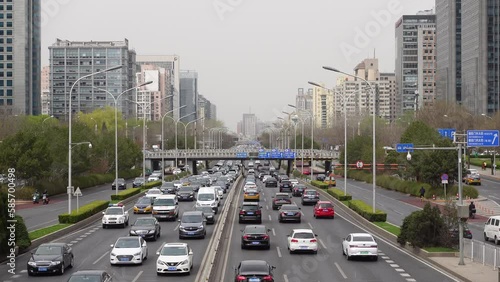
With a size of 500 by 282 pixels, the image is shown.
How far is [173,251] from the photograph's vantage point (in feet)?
89.7

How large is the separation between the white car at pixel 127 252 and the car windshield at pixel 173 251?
2.14 meters

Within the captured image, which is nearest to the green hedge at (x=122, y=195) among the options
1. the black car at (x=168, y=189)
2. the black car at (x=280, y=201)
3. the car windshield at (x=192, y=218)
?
the black car at (x=168, y=189)

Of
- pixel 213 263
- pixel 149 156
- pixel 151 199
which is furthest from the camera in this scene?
pixel 149 156

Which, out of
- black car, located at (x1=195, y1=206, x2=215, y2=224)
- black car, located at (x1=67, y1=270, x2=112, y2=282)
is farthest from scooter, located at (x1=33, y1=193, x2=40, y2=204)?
black car, located at (x1=67, y1=270, x2=112, y2=282)

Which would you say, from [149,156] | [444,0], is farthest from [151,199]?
[444,0]

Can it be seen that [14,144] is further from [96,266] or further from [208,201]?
[96,266]

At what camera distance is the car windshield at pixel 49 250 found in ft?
89.6

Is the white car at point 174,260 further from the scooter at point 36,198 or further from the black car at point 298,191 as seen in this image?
the black car at point 298,191

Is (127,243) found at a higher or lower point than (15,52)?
lower

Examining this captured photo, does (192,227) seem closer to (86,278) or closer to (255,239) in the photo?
(255,239)

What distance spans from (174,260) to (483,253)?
12.8m

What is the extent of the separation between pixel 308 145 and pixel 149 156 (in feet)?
205

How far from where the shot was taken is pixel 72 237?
133 feet

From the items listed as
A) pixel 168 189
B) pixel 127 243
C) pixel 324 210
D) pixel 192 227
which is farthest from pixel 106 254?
pixel 168 189
